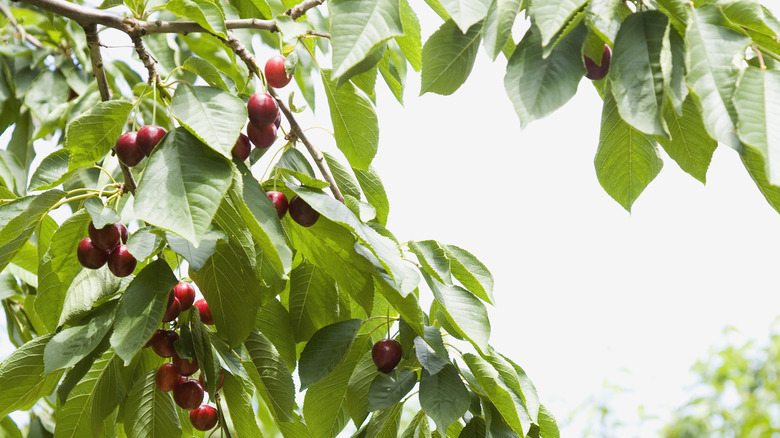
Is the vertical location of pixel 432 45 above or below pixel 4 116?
above

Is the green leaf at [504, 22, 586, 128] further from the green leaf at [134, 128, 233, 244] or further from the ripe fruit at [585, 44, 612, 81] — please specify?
the green leaf at [134, 128, 233, 244]

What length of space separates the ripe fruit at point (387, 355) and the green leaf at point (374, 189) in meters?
0.24

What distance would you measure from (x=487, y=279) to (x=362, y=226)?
23 cm

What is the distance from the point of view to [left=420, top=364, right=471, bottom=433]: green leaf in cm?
92

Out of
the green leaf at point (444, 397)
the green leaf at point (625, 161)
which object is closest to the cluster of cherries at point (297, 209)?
the green leaf at point (444, 397)

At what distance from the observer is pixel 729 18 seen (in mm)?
721

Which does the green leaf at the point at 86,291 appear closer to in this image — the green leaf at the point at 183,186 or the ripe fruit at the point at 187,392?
the ripe fruit at the point at 187,392

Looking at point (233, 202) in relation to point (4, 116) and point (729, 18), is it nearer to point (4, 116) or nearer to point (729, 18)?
point (729, 18)

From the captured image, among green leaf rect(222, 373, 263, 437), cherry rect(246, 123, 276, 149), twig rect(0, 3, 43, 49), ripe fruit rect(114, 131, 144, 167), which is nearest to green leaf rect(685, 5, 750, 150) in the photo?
cherry rect(246, 123, 276, 149)

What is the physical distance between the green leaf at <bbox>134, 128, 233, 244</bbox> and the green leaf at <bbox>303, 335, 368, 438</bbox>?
1.36ft

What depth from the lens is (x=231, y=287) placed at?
3.18 ft

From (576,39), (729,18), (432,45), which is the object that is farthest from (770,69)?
(432,45)

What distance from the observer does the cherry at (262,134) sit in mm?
948

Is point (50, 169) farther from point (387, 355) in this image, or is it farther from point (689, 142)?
point (689, 142)
